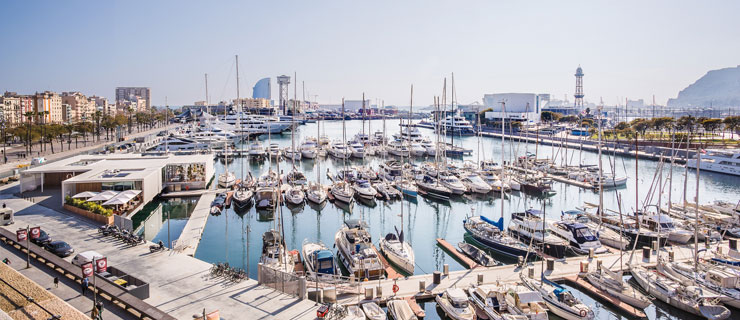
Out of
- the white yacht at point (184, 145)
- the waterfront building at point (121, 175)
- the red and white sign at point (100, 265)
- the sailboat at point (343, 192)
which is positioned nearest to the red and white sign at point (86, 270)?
the red and white sign at point (100, 265)

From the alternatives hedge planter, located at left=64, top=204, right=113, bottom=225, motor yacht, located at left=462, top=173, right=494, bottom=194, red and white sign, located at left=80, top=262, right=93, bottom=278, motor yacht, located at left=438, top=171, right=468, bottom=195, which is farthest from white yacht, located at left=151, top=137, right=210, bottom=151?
red and white sign, located at left=80, top=262, right=93, bottom=278

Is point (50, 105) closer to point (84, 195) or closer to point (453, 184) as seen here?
point (84, 195)

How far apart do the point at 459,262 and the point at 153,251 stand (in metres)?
13.0

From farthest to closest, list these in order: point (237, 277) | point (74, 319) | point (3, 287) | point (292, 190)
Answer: point (292, 190), point (237, 277), point (3, 287), point (74, 319)

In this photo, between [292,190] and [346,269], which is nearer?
[346,269]

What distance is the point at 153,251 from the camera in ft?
57.8

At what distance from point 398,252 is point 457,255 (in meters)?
3.16

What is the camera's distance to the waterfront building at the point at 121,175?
1089 inches

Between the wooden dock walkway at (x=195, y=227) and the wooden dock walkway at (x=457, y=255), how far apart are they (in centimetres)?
1187

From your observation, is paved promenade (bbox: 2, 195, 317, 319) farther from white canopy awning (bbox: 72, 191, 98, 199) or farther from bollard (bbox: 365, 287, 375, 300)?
white canopy awning (bbox: 72, 191, 98, 199)

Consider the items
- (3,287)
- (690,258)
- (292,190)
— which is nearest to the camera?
(3,287)

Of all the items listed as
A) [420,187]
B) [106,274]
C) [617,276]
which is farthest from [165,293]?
[420,187]

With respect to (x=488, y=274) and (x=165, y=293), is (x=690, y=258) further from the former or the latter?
(x=165, y=293)

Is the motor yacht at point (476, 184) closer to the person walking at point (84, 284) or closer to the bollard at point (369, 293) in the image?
the bollard at point (369, 293)
